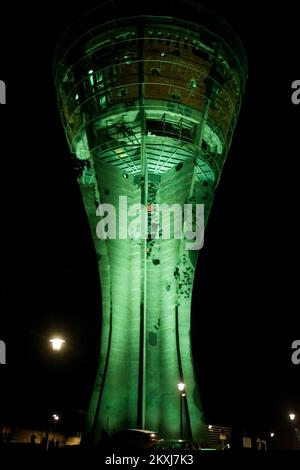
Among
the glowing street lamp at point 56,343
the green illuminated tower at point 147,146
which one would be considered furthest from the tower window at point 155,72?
the glowing street lamp at point 56,343

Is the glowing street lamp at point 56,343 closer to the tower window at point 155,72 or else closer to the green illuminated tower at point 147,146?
the green illuminated tower at point 147,146

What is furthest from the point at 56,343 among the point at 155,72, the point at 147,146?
the point at 155,72

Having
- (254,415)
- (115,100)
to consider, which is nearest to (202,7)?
(115,100)

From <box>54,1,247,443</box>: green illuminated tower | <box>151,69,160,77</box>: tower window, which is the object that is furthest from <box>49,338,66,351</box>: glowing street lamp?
<box>151,69,160,77</box>: tower window

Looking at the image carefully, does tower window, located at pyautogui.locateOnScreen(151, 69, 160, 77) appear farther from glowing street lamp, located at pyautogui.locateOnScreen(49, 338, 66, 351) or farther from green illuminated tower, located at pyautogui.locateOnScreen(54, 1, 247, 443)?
glowing street lamp, located at pyautogui.locateOnScreen(49, 338, 66, 351)

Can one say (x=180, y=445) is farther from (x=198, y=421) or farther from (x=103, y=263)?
(x=103, y=263)

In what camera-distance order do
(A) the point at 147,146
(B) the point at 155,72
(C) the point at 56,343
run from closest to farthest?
(C) the point at 56,343, (B) the point at 155,72, (A) the point at 147,146

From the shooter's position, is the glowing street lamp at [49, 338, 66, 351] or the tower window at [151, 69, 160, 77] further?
the tower window at [151, 69, 160, 77]

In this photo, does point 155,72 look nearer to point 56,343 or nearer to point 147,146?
point 147,146
